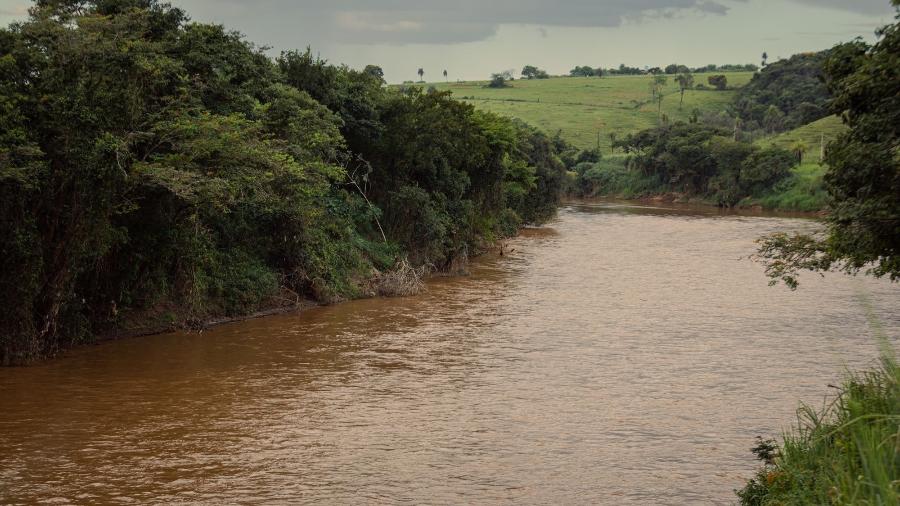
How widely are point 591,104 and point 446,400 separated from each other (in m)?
160

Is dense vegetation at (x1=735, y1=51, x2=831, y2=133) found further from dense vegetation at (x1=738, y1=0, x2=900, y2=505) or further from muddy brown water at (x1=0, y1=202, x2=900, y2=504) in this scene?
dense vegetation at (x1=738, y1=0, x2=900, y2=505)

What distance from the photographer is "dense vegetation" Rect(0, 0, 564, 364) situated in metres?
22.6

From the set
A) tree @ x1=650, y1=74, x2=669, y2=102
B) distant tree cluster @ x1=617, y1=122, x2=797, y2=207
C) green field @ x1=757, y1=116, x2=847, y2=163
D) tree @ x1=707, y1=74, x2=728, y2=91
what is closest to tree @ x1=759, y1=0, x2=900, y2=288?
distant tree cluster @ x1=617, y1=122, x2=797, y2=207

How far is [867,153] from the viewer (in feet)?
48.2

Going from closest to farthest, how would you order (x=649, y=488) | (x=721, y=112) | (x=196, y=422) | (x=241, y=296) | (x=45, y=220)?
1. (x=649, y=488)
2. (x=196, y=422)
3. (x=45, y=220)
4. (x=241, y=296)
5. (x=721, y=112)

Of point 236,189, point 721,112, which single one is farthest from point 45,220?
point 721,112

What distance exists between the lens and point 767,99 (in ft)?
466

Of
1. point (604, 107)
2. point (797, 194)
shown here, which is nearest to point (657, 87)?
point (604, 107)

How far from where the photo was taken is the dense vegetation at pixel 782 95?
416 ft

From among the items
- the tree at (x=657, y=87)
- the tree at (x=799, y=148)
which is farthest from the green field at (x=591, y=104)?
the tree at (x=799, y=148)

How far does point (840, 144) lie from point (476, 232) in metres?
35.1

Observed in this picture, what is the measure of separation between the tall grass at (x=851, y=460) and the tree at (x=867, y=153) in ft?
11.3

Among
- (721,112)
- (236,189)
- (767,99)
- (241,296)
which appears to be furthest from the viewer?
(721,112)

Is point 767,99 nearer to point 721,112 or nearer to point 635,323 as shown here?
point 721,112
